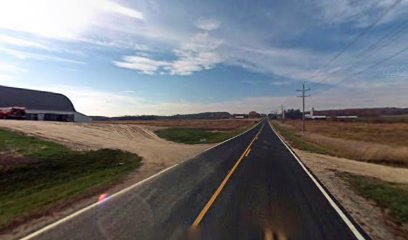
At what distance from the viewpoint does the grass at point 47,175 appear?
30.1ft

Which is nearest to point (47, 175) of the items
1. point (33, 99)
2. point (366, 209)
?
point (366, 209)

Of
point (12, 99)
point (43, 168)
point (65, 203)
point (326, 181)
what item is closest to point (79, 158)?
point (43, 168)

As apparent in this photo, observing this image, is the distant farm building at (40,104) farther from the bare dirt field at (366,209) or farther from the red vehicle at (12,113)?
the bare dirt field at (366,209)

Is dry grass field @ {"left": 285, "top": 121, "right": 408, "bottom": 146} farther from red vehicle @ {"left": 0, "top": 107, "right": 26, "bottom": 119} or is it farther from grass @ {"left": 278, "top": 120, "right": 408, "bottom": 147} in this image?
red vehicle @ {"left": 0, "top": 107, "right": 26, "bottom": 119}

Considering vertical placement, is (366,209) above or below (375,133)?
above

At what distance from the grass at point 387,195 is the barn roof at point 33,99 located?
61.9 m

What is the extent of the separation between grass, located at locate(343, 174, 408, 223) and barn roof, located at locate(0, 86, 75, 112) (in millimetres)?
61934

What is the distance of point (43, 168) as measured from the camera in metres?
14.8

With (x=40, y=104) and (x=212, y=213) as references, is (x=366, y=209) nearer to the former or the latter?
(x=212, y=213)

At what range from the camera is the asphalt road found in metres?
6.39

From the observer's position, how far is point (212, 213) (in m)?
7.75

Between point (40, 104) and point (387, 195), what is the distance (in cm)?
6653

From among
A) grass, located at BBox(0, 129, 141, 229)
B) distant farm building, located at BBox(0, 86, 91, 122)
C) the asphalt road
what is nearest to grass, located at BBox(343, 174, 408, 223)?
the asphalt road

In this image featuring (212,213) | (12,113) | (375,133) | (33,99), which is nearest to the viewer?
(212,213)
